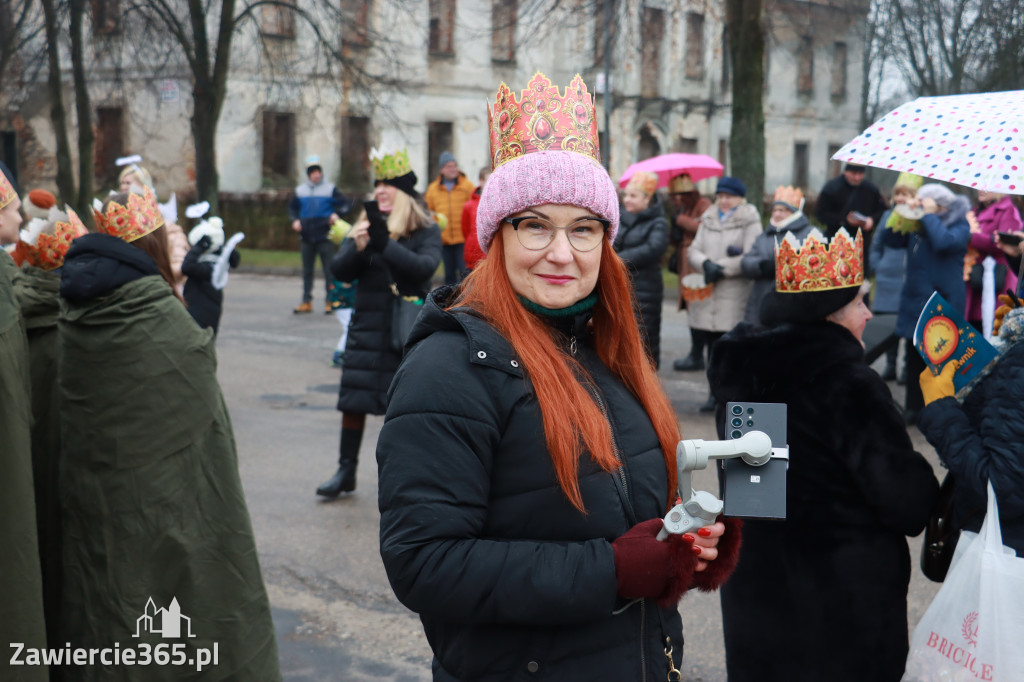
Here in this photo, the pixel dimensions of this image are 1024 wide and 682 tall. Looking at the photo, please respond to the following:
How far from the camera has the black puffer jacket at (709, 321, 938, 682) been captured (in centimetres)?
302

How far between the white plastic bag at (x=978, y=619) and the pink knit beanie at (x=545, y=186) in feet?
4.60

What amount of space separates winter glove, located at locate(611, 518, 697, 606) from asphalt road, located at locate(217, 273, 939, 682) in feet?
8.10

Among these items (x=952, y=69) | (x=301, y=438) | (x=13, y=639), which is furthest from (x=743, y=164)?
(x=952, y=69)

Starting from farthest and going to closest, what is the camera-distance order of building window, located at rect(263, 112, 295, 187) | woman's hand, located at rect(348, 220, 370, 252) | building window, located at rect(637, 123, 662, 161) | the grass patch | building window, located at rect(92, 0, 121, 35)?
building window, located at rect(637, 123, 662, 161), building window, located at rect(263, 112, 295, 187), the grass patch, building window, located at rect(92, 0, 121, 35), woman's hand, located at rect(348, 220, 370, 252)

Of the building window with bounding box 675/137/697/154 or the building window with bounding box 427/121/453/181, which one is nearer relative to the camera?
the building window with bounding box 427/121/453/181

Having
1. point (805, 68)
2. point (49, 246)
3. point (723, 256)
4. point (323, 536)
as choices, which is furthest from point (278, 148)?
point (49, 246)

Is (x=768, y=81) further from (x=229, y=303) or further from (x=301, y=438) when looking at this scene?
(x=301, y=438)

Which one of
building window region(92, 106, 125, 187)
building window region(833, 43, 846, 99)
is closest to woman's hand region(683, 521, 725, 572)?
building window region(92, 106, 125, 187)

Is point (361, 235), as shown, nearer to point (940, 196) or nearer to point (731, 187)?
point (731, 187)

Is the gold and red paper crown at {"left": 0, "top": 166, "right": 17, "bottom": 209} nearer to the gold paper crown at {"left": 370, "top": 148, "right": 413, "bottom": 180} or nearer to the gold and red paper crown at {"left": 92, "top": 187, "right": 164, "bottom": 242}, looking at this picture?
the gold and red paper crown at {"left": 92, "top": 187, "right": 164, "bottom": 242}

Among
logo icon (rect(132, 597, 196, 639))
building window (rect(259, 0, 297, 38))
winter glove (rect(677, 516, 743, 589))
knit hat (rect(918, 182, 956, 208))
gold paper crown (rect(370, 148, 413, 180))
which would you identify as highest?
building window (rect(259, 0, 297, 38))

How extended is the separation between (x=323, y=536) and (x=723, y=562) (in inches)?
159

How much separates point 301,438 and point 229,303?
8718mm

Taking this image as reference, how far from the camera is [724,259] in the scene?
902cm
